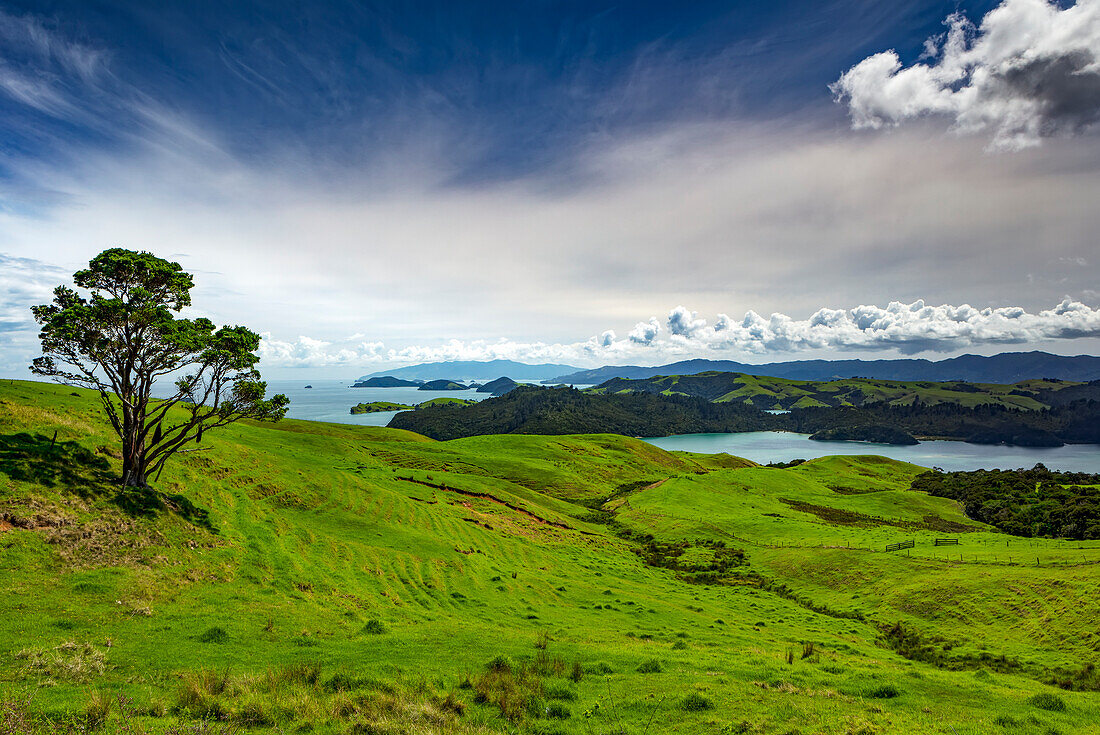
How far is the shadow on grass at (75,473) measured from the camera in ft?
75.6

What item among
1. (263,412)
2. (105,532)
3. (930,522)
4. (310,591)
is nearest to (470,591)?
(310,591)

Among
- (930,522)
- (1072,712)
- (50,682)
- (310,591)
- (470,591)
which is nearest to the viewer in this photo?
(50,682)

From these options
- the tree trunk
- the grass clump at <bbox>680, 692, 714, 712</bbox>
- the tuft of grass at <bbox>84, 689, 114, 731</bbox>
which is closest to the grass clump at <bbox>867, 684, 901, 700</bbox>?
the grass clump at <bbox>680, 692, 714, 712</bbox>

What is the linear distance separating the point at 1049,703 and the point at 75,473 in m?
43.8

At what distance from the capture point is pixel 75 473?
2455cm

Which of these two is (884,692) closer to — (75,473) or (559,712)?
(559,712)

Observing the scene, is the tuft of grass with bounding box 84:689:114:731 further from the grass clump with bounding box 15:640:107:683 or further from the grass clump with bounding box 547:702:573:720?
the grass clump with bounding box 547:702:573:720

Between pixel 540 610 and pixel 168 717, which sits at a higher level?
pixel 168 717

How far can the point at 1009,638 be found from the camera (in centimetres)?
3212

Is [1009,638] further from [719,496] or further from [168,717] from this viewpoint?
[719,496]

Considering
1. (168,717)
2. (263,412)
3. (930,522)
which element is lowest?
(930,522)

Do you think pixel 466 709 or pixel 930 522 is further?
pixel 930 522

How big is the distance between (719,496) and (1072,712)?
8538cm

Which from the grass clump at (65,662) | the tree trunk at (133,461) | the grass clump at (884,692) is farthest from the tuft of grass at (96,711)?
the grass clump at (884,692)
